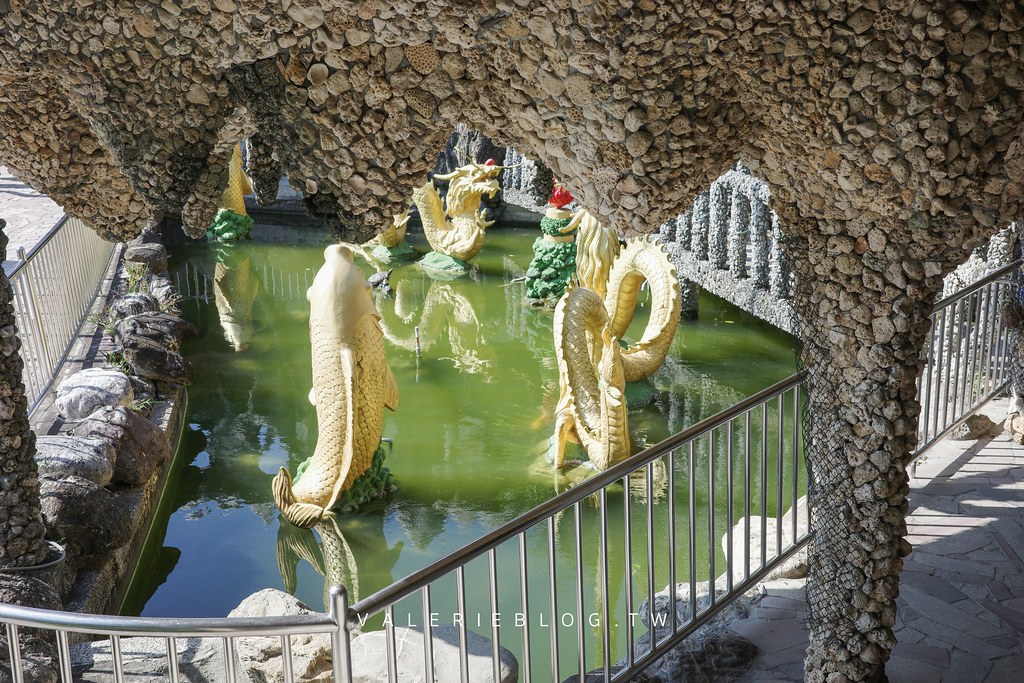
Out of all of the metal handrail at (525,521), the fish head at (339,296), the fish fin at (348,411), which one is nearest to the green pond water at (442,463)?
the metal handrail at (525,521)

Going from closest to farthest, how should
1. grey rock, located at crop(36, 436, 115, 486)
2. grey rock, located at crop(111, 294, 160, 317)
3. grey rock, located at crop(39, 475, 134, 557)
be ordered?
1. grey rock, located at crop(39, 475, 134, 557)
2. grey rock, located at crop(36, 436, 115, 486)
3. grey rock, located at crop(111, 294, 160, 317)

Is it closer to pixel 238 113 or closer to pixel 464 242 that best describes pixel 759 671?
pixel 238 113

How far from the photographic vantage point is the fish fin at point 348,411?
18.9 feet

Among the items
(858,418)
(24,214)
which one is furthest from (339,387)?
(24,214)

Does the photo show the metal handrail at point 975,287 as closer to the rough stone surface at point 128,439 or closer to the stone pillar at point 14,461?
the stone pillar at point 14,461

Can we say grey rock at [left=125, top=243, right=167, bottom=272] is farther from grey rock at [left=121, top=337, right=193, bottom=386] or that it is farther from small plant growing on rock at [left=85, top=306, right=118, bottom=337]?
grey rock at [left=121, top=337, right=193, bottom=386]

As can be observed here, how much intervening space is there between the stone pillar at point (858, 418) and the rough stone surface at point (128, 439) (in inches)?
172

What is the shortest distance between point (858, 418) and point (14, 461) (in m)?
3.24

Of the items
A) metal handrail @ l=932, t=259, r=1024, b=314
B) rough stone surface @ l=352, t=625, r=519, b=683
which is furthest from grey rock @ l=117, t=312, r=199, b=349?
metal handrail @ l=932, t=259, r=1024, b=314

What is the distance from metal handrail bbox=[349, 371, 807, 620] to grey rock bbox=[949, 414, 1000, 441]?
2275 millimetres

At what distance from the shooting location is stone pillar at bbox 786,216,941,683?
2764 mm

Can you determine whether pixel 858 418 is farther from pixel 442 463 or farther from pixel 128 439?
pixel 128 439

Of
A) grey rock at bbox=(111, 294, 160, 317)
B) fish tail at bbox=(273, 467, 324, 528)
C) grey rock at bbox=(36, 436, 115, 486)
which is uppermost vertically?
grey rock at bbox=(111, 294, 160, 317)

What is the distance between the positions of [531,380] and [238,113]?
6.20 meters
